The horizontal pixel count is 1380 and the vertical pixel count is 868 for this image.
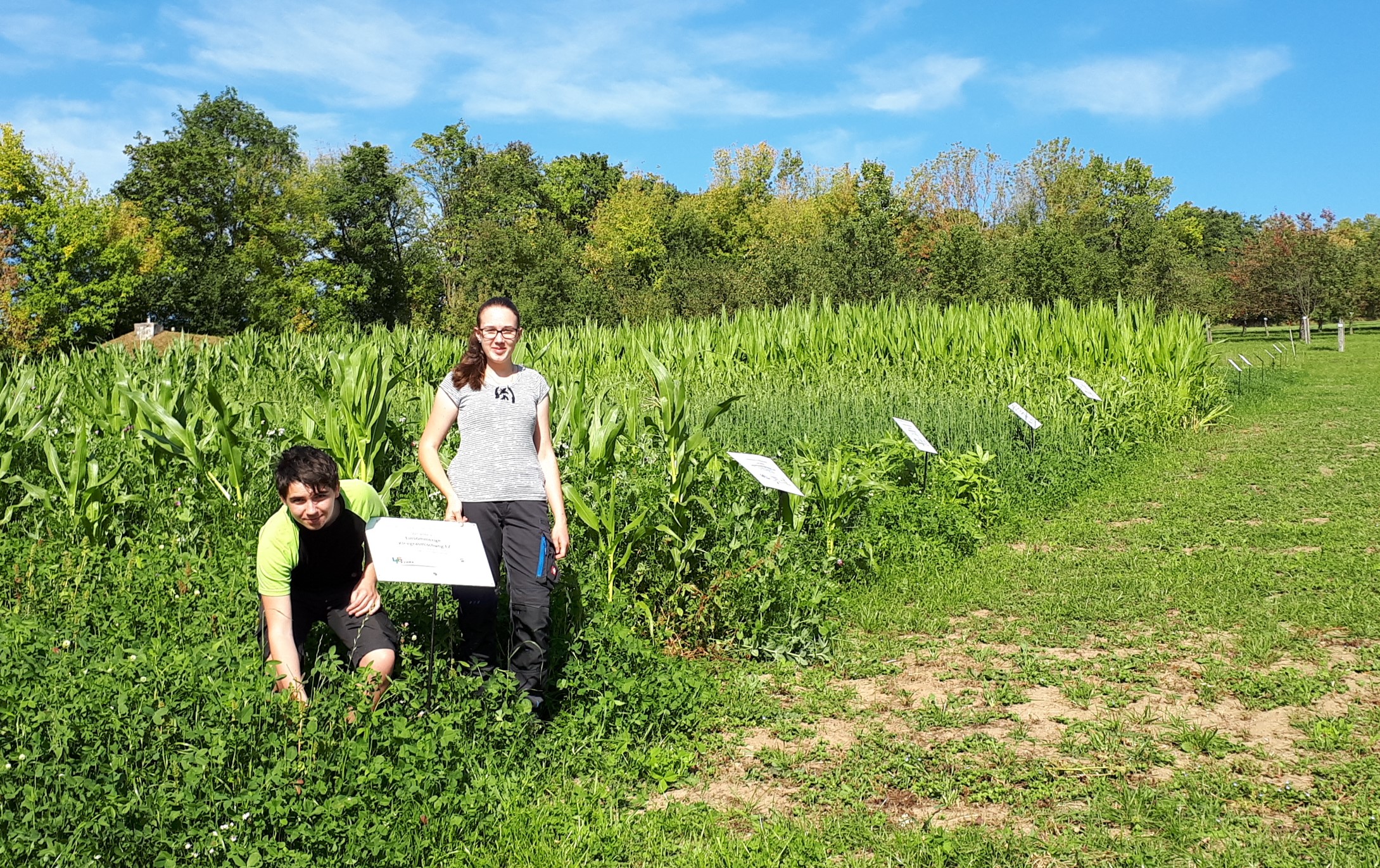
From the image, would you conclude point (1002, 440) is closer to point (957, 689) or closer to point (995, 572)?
point (995, 572)

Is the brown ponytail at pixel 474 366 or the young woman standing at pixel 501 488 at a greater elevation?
the brown ponytail at pixel 474 366

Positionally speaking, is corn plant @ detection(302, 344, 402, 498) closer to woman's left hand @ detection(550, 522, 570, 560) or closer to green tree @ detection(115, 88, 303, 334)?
woman's left hand @ detection(550, 522, 570, 560)

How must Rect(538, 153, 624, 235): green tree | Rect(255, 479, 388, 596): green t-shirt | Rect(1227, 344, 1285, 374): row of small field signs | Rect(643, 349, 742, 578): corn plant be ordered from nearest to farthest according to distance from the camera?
Rect(255, 479, 388, 596): green t-shirt, Rect(643, 349, 742, 578): corn plant, Rect(1227, 344, 1285, 374): row of small field signs, Rect(538, 153, 624, 235): green tree

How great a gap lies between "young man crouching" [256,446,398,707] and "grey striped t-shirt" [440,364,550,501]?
43 centimetres

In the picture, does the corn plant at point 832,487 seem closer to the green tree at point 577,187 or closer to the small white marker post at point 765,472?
the small white marker post at point 765,472

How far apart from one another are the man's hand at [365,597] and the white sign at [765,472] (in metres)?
2.08

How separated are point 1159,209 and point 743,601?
64.6 metres

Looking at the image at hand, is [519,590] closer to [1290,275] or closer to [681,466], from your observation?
[681,466]

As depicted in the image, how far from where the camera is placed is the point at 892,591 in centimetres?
656

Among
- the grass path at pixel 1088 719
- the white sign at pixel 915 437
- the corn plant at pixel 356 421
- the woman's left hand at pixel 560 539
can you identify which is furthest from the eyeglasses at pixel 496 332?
the white sign at pixel 915 437

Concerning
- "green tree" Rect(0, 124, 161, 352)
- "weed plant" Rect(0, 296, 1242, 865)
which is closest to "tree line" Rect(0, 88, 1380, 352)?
"green tree" Rect(0, 124, 161, 352)

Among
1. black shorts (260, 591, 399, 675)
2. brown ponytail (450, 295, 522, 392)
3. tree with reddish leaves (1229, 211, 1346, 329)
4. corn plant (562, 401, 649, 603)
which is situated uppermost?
tree with reddish leaves (1229, 211, 1346, 329)

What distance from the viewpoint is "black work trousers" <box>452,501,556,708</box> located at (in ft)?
13.3

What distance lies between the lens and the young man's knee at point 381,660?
150 inches
